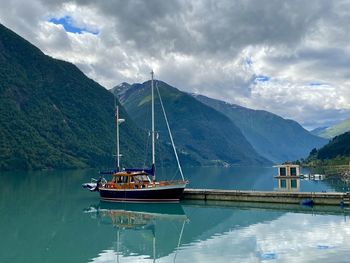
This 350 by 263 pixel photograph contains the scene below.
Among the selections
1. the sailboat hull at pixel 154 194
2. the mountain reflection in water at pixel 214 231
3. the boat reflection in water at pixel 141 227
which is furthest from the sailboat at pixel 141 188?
the mountain reflection in water at pixel 214 231

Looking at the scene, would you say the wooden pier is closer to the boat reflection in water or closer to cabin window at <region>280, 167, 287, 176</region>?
the boat reflection in water

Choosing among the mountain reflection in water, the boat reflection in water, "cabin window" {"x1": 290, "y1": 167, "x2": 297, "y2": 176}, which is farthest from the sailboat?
"cabin window" {"x1": 290, "y1": 167, "x2": 297, "y2": 176}

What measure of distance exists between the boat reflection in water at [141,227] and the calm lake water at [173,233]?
0.24ft

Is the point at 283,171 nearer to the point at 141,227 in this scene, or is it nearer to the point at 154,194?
the point at 154,194

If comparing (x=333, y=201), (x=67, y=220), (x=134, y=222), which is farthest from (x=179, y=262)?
(x=333, y=201)

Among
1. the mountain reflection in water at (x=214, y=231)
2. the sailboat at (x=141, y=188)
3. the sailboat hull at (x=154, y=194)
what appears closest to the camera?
the mountain reflection in water at (x=214, y=231)

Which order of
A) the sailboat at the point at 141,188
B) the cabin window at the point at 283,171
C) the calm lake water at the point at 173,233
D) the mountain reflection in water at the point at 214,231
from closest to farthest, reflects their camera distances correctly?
the calm lake water at the point at 173,233 < the mountain reflection in water at the point at 214,231 < the sailboat at the point at 141,188 < the cabin window at the point at 283,171

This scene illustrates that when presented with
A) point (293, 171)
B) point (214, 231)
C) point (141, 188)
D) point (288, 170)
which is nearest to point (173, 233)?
point (214, 231)

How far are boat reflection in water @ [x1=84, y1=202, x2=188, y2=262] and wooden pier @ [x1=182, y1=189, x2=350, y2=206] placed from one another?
5.01 m

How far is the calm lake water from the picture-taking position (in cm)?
2922

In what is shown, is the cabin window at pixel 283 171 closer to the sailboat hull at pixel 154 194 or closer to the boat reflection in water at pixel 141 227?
the sailboat hull at pixel 154 194

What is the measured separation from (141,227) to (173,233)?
488cm

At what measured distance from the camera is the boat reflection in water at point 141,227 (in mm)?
31013

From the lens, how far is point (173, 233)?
127 ft
